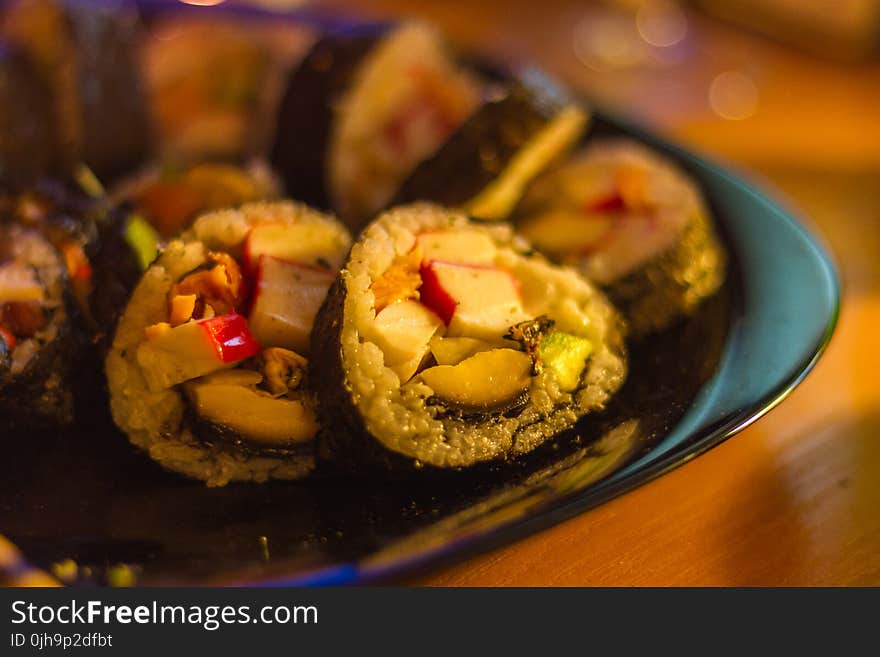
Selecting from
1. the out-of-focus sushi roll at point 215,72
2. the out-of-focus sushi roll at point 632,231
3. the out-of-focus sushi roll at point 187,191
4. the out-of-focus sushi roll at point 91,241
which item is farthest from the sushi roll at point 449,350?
the out-of-focus sushi roll at point 215,72

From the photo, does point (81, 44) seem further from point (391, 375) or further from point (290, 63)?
point (391, 375)

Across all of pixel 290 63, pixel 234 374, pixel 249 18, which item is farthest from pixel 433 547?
pixel 249 18

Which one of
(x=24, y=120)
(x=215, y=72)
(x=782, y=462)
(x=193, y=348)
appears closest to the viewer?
(x=193, y=348)

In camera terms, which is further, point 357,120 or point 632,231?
point 357,120

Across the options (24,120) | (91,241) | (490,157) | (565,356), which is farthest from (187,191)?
(565,356)

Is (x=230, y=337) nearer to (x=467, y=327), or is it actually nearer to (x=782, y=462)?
(x=467, y=327)

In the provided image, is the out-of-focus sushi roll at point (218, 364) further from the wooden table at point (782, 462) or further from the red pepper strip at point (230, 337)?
the wooden table at point (782, 462)
